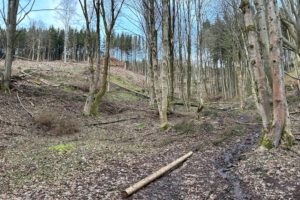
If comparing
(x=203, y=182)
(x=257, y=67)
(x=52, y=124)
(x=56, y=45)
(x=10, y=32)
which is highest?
(x=56, y=45)

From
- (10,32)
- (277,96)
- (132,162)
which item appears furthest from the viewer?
(10,32)

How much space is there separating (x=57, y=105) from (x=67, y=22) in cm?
2816

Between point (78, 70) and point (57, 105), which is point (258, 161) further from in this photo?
point (78, 70)

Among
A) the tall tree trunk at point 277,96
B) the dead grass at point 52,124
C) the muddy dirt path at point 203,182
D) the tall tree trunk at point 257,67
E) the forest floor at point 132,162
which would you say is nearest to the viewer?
the muddy dirt path at point 203,182

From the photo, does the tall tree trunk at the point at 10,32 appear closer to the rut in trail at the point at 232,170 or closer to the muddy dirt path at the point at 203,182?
the muddy dirt path at the point at 203,182

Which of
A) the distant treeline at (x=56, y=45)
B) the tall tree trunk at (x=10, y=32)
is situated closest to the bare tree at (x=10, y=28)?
the tall tree trunk at (x=10, y=32)

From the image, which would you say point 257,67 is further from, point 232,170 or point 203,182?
point 203,182

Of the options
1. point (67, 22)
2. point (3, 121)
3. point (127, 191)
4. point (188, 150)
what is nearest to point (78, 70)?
point (67, 22)

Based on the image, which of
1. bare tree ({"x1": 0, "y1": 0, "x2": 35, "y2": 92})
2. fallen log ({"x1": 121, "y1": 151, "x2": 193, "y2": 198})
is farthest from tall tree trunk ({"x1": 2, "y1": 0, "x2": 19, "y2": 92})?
fallen log ({"x1": 121, "y1": 151, "x2": 193, "y2": 198})

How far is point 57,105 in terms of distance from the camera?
52.2 ft

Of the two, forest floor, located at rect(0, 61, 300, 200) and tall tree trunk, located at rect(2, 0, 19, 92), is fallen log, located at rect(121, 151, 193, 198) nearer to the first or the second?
forest floor, located at rect(0, 61, 300, 200)

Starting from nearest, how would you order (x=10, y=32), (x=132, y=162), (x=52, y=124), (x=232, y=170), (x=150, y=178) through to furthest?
(x=150, y=178) < (x=232, y=170) < (x=132, y=162) < (x=52, y=124) < (x=10, y=32)

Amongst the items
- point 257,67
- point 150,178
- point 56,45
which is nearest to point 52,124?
point 150,178

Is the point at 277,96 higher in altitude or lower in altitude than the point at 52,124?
higher
